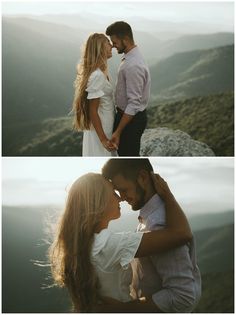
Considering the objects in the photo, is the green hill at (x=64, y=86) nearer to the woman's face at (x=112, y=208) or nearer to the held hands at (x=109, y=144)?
the held hands at (x=109, y=144)

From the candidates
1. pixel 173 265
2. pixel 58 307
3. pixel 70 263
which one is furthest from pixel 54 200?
pixel 173 265

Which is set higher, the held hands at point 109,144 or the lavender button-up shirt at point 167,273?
the held hands at point 109,144

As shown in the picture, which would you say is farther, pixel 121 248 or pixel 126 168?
pixel 126 168

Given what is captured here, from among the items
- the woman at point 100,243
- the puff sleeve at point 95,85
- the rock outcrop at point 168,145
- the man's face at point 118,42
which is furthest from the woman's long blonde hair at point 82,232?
the rock outcrop at point 168,145

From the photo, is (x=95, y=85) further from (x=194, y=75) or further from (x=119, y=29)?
(x=194, y=75)

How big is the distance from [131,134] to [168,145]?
3.29 feet

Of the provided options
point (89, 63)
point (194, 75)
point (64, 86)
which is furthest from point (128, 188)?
point (194, 75)

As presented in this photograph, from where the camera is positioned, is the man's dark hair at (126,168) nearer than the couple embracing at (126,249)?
No

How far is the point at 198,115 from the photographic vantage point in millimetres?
5695

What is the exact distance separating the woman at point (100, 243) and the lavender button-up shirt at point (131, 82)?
0.46 metres

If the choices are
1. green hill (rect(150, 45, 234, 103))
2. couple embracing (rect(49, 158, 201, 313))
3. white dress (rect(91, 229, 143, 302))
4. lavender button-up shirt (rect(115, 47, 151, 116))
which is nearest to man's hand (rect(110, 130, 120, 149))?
lavender button-up shirt (rect(115, 47, 151, 116))

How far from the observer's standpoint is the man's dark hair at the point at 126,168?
8.72 feet

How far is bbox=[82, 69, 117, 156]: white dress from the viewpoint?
9.29ft

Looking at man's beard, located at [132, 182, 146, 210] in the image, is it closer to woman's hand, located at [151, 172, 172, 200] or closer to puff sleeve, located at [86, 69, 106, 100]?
woman's hand, located at [151, 172, 172, 200]
